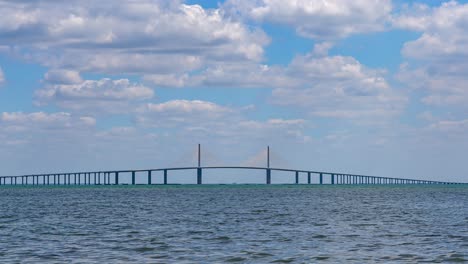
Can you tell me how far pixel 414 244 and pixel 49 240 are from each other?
56.8ft

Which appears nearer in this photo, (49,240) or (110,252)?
(110,252)

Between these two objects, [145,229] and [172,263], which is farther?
[145,229]

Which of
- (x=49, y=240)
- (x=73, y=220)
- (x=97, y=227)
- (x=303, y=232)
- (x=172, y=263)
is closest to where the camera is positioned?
(x=172, y=263)

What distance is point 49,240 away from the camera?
132 ft

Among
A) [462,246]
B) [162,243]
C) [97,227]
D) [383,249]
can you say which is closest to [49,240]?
[162,243]

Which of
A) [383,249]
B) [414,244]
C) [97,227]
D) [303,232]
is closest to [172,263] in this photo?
[383,249]

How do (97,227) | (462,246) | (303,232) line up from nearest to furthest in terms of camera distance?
(462,246) → (303,232) → (97,227)

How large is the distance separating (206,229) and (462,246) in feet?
52.2

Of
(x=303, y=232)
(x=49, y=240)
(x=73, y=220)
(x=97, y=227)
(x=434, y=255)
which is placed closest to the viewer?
(x=434, y=255)

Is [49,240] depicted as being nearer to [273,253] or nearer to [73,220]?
[273,253]

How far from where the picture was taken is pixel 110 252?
34.2m

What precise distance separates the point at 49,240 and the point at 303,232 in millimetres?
13628

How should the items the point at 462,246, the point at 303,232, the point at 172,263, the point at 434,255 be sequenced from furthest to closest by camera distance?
the point at 303,232, the point at 462,246, the point at 434,255, the point at 172,263

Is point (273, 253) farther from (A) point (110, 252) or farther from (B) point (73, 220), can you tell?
(B) point (73, 220)
